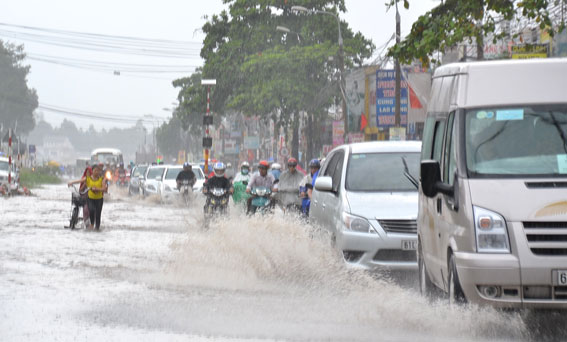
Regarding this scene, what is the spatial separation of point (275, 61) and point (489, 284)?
45.5m

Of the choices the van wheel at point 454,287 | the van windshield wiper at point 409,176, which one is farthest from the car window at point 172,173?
the van wheel at point 454,287

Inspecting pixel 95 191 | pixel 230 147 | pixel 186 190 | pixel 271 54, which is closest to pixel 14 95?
pixel 230 147

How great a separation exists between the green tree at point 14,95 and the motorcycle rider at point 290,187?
118 meters

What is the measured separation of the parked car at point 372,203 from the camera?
Result: 464 inches

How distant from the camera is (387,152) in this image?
43.8ft

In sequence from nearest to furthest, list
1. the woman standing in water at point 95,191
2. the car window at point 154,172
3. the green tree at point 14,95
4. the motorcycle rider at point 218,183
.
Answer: the motorcycle rider at point 218,183
the woman standing in water at point 95,191
the car window at point 154,172
the green tree at point 14,95

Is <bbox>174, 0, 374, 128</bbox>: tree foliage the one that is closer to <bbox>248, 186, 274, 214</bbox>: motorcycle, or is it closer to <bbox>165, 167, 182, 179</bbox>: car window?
<bbox>165, 167, 182, 179</bbox>: car window

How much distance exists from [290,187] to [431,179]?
404 inches

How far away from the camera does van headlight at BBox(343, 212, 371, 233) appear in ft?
38.9

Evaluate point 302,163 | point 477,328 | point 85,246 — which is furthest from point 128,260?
point 302,163

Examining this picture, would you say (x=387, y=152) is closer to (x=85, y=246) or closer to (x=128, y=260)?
(x=128, y=260)

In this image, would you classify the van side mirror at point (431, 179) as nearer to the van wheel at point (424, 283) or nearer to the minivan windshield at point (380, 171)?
the van wheel at point (424, 283)

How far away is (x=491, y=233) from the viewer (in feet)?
25.5

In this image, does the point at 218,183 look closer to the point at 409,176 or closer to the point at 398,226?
the point at 409,176
